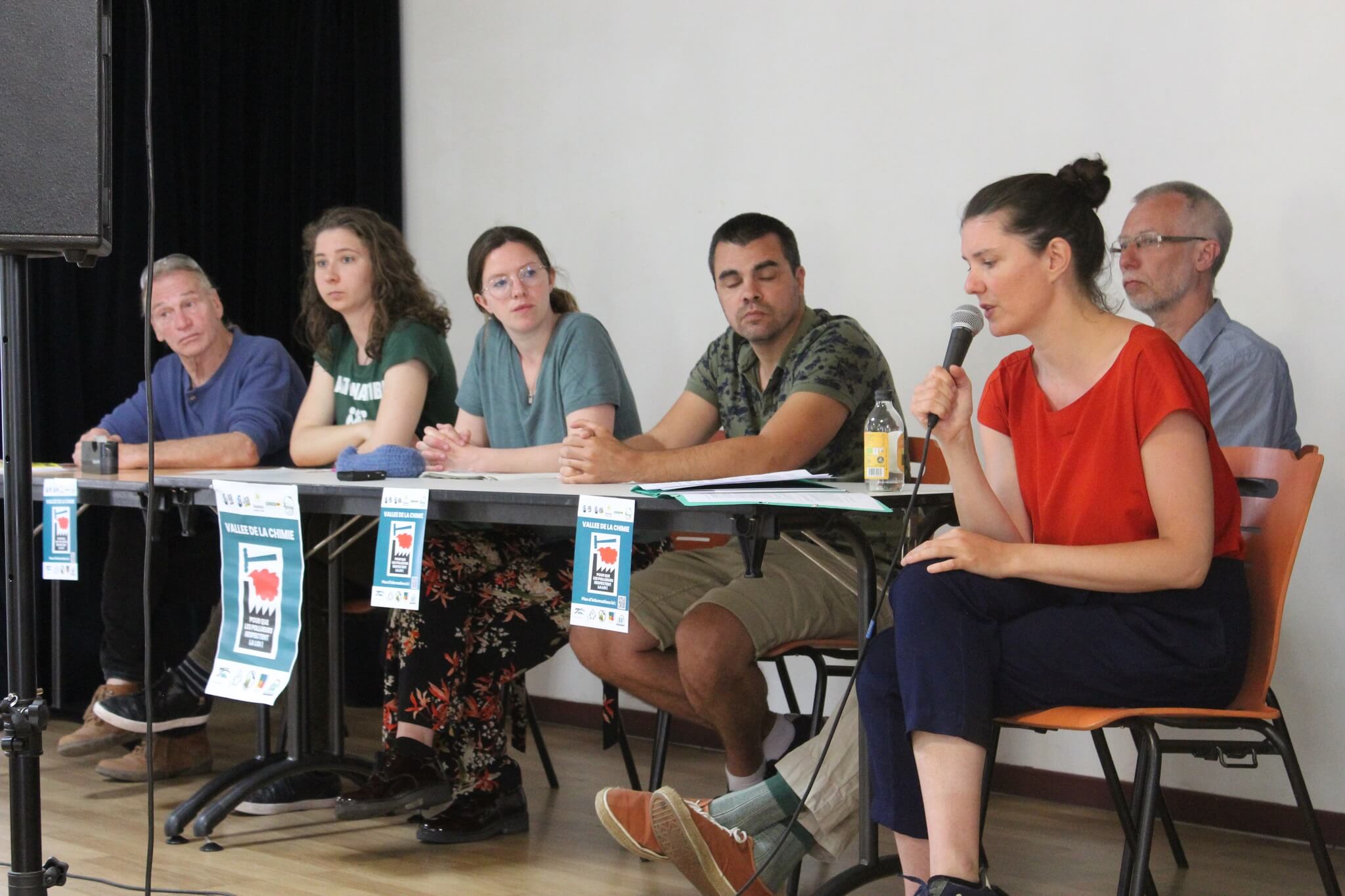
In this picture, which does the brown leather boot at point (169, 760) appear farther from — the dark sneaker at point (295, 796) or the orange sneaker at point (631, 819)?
the orange sneaker at point (631, 819)

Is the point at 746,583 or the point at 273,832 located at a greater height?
the point at 746,583

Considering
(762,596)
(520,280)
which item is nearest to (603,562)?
(762,596)

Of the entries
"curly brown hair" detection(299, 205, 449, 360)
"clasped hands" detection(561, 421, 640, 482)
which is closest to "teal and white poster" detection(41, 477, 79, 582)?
"curly brown hair" detection(299, 205, 449, 360)

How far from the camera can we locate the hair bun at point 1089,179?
1758mm

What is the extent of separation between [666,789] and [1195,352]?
1.26 metres

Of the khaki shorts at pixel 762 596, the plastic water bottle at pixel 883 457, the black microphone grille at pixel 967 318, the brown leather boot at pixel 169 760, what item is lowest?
Answer: the brown leather boot at pixel 169 760

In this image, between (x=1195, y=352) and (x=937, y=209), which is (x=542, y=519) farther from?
(x=937, y=209)

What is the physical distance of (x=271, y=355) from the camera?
329 centimetres

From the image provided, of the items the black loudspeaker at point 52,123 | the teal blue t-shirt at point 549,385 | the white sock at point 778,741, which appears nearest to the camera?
the black loudspeaker at point 52,123

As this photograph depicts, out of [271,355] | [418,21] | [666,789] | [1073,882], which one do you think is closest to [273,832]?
[666,789]

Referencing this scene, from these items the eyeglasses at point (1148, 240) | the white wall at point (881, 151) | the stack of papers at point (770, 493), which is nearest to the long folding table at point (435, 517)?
the stack of papers at point (770, 493)

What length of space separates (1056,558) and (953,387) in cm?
27

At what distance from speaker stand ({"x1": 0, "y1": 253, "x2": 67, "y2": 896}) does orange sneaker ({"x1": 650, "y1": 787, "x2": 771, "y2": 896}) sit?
76 centimetres

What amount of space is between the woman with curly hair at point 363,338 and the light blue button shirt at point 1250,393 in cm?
161
